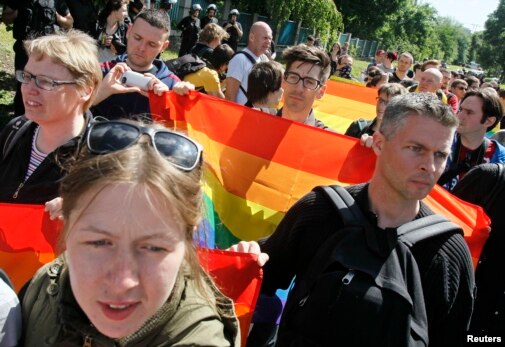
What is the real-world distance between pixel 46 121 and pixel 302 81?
195cm

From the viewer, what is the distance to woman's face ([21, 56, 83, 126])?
2.74 metres

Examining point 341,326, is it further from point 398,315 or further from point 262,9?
point 262,9

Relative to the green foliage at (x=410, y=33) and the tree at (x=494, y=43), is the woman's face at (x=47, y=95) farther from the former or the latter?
the tree at (x=494, y=43)

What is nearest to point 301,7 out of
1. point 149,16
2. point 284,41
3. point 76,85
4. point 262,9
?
point 262,9

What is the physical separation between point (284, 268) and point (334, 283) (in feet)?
1.39

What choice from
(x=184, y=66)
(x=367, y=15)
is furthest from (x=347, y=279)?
(x=367, y=15)

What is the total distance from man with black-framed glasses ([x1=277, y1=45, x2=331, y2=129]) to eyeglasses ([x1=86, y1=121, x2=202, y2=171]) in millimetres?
2455

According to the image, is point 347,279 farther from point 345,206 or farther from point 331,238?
point 345,206

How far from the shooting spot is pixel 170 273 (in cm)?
147

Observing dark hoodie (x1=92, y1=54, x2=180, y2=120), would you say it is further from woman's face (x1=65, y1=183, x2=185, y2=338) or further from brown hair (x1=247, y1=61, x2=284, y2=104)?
woman's face (x1=65, y1=183, x2=185, y2=338)

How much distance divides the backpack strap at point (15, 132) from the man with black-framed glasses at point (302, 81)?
1879 millimetres

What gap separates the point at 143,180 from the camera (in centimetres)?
149

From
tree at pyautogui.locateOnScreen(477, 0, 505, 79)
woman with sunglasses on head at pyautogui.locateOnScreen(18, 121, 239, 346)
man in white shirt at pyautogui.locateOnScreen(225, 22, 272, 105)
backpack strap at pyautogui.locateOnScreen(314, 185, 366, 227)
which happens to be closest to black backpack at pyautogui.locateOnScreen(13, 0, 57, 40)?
man in white shirt at pyautogui.locateOnScreen(225, 22, 272, 105)

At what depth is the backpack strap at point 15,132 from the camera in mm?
2818
